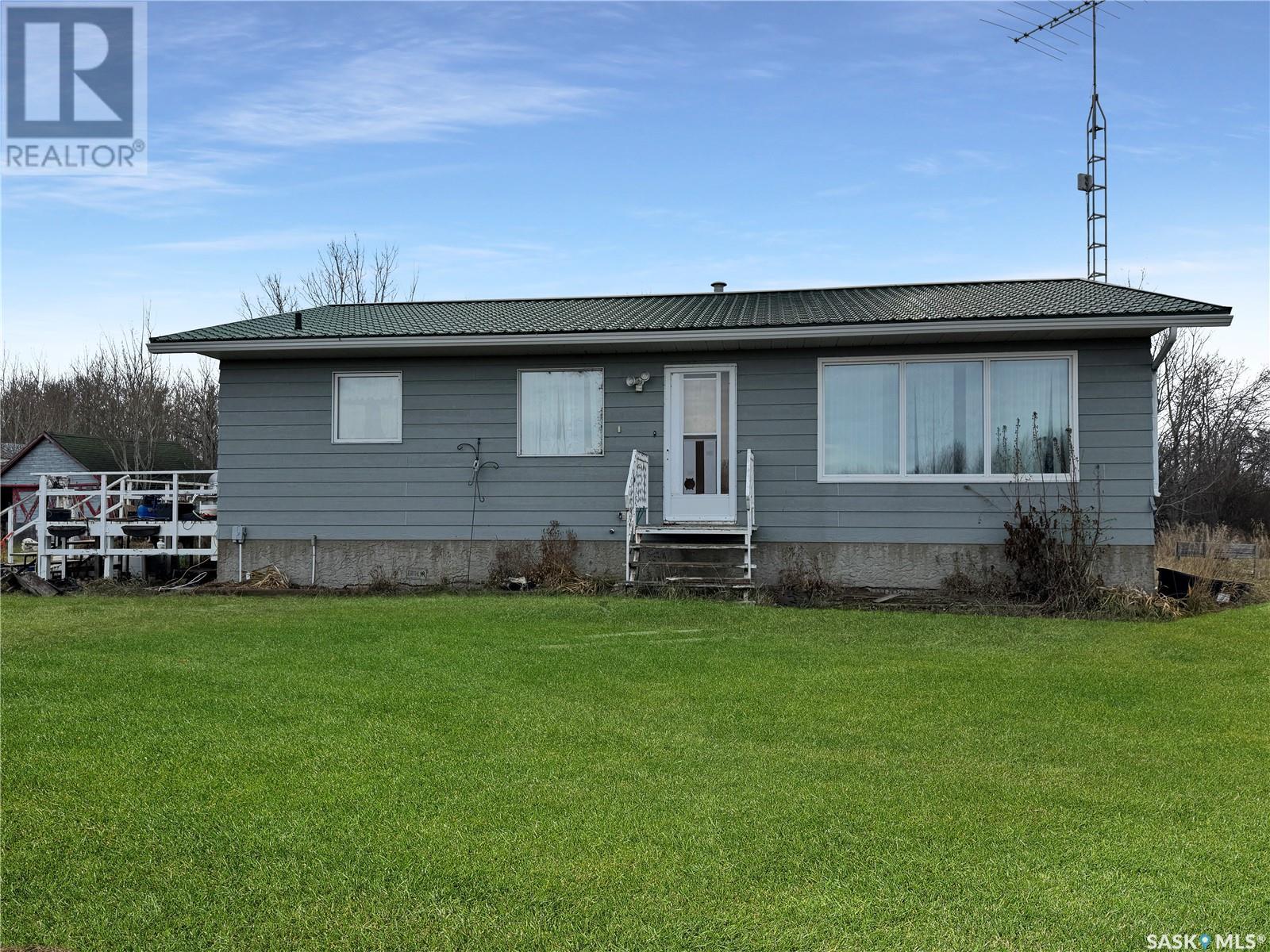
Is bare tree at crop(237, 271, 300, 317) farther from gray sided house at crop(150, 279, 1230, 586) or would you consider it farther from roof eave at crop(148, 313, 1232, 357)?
roof eave at crop(148, 313, 1232, 357)

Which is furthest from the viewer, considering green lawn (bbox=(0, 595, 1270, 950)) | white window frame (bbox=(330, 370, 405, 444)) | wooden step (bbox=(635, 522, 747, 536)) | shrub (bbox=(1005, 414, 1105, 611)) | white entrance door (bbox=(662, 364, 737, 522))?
white window frame (bbox=(330, 370, 405, 444))

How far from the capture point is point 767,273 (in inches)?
995

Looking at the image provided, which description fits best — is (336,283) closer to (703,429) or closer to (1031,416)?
(703,429)

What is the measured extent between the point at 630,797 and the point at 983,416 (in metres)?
9.10

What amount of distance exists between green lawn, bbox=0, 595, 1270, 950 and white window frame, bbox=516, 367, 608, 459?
5140 millimetres

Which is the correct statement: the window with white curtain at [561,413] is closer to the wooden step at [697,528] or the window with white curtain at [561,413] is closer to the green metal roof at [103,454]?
the wooden step at [697,528]

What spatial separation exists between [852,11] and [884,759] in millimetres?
12678

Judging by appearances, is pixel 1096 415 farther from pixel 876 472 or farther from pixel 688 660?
pixel 688 660

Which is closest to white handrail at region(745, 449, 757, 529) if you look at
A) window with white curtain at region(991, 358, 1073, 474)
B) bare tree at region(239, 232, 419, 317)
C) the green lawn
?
window with white curtain at region(991, 358, 1073, 474)

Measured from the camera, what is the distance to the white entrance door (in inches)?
514

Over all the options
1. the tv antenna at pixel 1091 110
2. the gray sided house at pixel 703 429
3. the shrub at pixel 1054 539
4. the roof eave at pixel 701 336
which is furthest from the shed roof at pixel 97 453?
the shrub at pixel 1054 539

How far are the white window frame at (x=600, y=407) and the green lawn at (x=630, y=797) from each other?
5140 mm

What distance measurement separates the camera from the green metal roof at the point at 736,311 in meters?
12.0

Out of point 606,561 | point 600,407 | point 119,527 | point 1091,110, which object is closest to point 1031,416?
point 600,407
